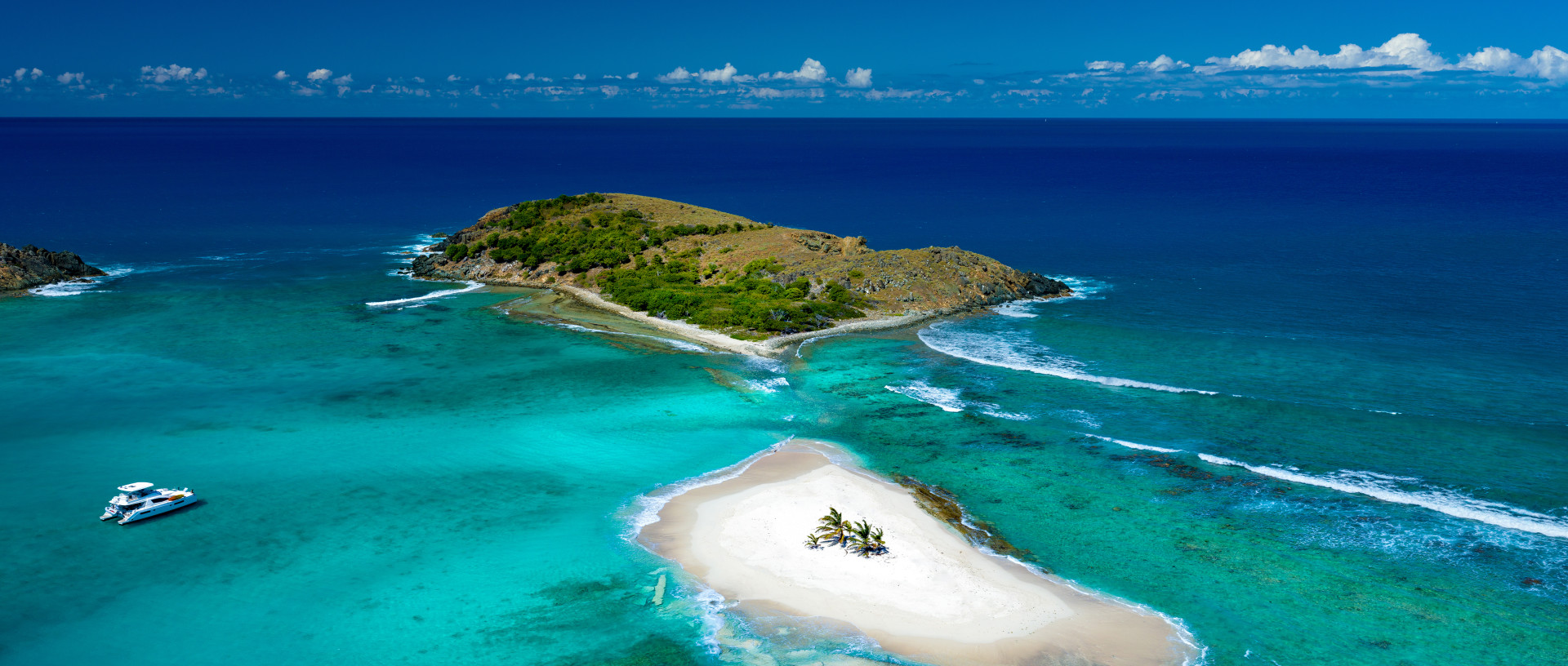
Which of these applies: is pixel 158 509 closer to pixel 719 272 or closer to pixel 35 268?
pixel 719 272

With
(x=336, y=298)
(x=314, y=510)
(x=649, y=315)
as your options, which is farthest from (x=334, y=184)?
(x=314, y=510)

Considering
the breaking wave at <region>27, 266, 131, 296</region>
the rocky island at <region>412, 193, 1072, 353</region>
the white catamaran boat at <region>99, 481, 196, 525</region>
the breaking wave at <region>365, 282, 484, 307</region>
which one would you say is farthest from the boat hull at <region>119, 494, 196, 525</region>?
the breaking wave at <region>27, 266, 131, 296</region>

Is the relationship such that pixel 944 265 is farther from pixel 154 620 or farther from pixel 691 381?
pixel 154 620

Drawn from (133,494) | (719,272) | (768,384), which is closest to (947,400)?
(768,384)

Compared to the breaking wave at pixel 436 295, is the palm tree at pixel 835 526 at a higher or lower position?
lower

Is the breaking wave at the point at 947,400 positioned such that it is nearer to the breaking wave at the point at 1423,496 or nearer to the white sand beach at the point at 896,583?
the breaking wave at the point at 1423,496

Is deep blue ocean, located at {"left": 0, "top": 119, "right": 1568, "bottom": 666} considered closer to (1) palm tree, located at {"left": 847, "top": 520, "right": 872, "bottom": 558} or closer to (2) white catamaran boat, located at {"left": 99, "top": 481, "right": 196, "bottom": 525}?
(2) white catamaran boat, located at {"left": 99, "top": 481, "right": 196, "bottom": 525}

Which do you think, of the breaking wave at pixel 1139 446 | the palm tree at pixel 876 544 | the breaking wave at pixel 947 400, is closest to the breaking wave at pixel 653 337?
the breaking wave at pixel 947 400
